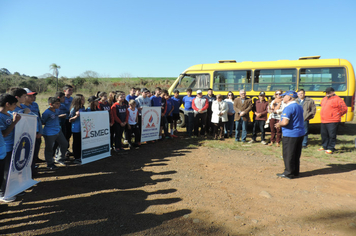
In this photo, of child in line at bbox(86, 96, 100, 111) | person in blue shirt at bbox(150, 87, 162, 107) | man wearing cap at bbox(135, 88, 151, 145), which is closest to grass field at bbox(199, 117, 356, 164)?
person in blue shirt at bbox(150, 87, 162, 107)

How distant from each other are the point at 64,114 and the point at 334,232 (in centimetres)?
612

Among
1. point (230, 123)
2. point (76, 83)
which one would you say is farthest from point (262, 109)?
point (76, 83)

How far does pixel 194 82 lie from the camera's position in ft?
39.6

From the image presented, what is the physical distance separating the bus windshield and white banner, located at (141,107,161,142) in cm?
374

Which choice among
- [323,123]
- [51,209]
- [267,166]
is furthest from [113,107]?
[323,123]

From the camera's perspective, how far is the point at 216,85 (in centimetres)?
1163

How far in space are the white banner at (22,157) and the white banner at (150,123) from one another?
429 centimetres

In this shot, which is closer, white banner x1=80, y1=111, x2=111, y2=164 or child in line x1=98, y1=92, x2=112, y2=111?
white banner x1=80, y1=111, x2=111, y2=164

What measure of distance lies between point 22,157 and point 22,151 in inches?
4.4

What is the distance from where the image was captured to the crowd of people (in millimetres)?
4270

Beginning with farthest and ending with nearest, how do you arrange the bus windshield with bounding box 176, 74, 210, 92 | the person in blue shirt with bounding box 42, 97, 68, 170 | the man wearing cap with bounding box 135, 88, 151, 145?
the bus windshield with bounding box 176, 74, 210, 92, the man wearing cap with bounding box 135, 88, 151, 145, the person in blue shirt with bounding box 42, 97, 68, 170

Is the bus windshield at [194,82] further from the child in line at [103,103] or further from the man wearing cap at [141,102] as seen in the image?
the child in line at [103,103]

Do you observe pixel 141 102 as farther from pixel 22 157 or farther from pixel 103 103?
pixel 22 157

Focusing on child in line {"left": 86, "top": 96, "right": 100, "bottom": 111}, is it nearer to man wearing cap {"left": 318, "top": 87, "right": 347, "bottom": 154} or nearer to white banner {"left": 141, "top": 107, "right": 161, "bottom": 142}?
white banner {"left": 141, "top": 107, "right": 161, "bottom": 142}
